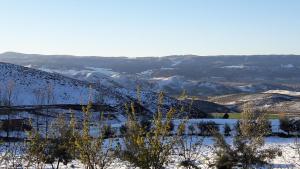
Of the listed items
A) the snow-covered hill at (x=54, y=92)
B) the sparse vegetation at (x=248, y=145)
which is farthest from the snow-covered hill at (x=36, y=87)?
the sparse vegetation at (x=248, y=145)

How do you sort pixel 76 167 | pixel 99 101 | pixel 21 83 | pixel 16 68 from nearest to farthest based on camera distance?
pixel 76 167, pixel 99 101, pixel 21 83, pixel 16 68

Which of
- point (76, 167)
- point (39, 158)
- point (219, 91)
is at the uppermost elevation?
point (39, 158)

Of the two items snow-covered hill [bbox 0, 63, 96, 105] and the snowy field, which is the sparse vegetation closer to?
the snowy field

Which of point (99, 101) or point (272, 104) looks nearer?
point (99, 101)

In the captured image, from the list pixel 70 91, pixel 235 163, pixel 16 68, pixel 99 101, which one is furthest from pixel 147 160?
pixel 16 68

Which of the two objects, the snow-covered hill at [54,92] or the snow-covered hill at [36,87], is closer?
the snow-covered hill at [36,87]

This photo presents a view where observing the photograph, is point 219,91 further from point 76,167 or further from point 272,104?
point 76,167

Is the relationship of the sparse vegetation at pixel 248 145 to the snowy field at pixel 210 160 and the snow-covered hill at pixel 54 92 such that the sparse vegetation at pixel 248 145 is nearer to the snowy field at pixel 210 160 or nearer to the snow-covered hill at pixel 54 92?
the snowy field at pixel 210 160

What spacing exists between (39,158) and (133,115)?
2781mm

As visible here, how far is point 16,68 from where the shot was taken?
84250mm

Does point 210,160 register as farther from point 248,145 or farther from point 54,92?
point 54,92

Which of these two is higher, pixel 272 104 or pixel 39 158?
pixel 39 158

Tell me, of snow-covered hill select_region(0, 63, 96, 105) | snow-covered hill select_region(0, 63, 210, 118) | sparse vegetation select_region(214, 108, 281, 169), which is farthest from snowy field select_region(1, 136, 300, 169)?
snow-covered hill select_region(0, 63, 96, 105)

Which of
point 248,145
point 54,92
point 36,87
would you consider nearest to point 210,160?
point 248,145
